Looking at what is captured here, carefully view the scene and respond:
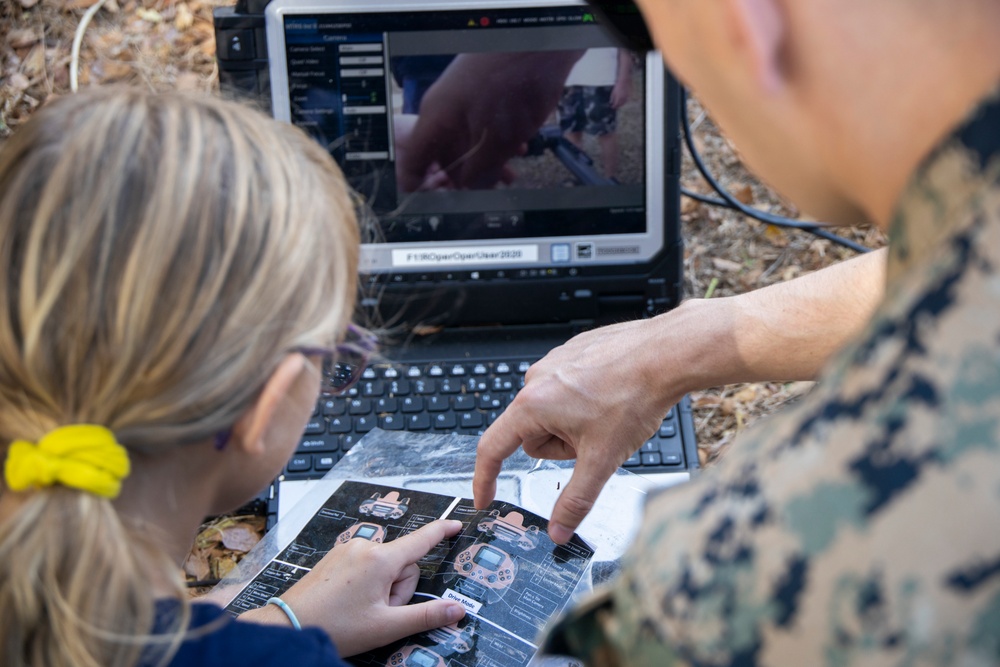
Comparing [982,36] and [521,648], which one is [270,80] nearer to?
[521,648]

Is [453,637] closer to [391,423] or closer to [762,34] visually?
[391,423]

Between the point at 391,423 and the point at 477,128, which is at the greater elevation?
the point at 477,128

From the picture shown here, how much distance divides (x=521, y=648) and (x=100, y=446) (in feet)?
1.32

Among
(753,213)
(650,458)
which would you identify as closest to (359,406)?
(650,458)

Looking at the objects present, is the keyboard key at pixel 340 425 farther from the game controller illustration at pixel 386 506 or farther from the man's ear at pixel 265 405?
the man's ear at pixel 265 405

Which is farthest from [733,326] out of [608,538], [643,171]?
[643,171]

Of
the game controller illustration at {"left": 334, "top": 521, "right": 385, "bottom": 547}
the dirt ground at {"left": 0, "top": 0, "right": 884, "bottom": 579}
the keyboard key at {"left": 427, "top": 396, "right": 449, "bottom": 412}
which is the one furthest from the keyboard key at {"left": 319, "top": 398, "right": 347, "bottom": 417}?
the dirt ground at {"left": 0, "top": 0, "right": 884, "bottom": 579}

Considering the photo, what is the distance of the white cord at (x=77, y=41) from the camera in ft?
5.47

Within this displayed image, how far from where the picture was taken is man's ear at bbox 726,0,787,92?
47cm

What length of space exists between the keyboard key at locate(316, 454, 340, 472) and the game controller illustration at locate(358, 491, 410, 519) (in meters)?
0.13

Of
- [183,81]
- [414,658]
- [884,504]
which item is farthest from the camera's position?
[183,81]

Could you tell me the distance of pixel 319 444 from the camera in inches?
44.8

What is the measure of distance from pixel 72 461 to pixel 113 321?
9 centimetres

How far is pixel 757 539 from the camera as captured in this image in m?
0.41
